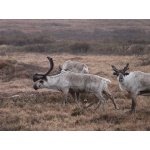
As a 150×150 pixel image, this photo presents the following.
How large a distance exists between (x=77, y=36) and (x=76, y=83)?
33.1 metres

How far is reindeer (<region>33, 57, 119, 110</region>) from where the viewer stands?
11.6 meters

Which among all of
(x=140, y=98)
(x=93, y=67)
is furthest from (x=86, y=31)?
(x=140, y=98)

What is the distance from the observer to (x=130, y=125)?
387 inches

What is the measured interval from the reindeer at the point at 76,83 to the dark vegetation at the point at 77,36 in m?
21.4

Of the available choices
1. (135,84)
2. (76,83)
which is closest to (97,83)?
(76,83)

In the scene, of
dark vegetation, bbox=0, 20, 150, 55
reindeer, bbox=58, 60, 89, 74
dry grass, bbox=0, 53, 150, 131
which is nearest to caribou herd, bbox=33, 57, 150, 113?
dry grass, bbox=0, 53, 150, 131

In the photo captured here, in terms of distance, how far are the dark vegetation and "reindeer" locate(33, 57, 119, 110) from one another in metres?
21.4

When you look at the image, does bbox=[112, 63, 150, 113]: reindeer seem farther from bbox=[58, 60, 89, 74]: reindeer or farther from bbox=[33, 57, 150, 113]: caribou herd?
bbox=[58, 60, 89, 74]: reindeer

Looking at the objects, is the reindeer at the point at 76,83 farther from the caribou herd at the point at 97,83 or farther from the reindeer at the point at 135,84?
the reindeer at the point at 135,84

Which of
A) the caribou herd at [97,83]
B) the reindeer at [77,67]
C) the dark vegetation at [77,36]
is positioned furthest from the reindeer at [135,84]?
the dark vegetation at [77,36]

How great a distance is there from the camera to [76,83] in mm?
11938

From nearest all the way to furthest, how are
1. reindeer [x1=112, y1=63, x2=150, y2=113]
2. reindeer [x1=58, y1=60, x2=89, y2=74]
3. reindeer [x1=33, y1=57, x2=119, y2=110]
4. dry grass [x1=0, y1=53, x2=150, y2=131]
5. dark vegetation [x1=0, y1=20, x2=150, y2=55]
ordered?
dry grass [x1=0, y1=53, x2=150, y2=131] → reindeer [x1=112, y1=63, x2=150, y2=113] → reindeer [x1=33, y1=57, x2=119, y2=110] → reindeer [x1=58, y1=60, x2=89, y2=74] → dark vegetation [x1=0, y1=20, x2=150, y2=55]

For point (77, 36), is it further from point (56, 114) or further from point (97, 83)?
point (56, 114)

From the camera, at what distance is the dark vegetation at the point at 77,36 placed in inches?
1439
